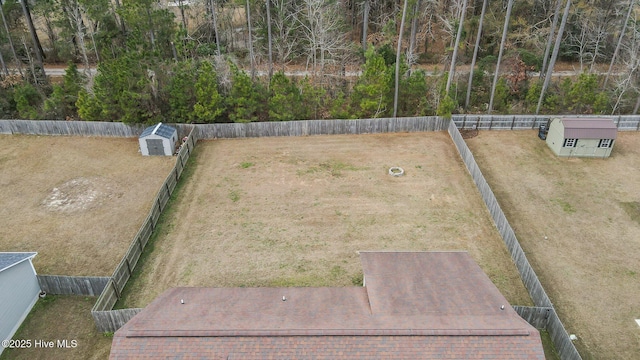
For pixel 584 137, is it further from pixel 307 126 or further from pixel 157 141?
pixel 157 141

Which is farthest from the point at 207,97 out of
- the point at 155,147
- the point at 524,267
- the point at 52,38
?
the point at 524,267

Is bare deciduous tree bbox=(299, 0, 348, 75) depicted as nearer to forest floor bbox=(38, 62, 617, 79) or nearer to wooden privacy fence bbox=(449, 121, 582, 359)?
forest floor bbox=(38, 62, 617, 79)

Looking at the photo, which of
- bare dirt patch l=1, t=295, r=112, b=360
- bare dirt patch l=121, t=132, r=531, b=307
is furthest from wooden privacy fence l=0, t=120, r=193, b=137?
bare dirt patch l=1, t=295, r=112, b=360

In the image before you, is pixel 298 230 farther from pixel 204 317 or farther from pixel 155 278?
pixel 204 317

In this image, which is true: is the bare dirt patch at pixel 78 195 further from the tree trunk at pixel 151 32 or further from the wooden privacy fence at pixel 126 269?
the tree trunk at pixel 151 32

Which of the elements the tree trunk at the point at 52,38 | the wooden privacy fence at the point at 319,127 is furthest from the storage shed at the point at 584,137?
the tree trunk at the point at 52,38
